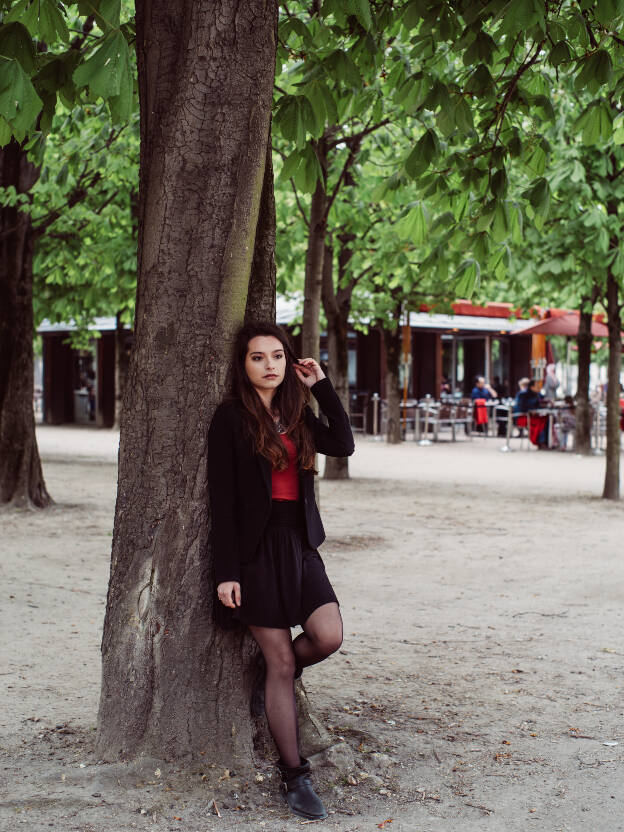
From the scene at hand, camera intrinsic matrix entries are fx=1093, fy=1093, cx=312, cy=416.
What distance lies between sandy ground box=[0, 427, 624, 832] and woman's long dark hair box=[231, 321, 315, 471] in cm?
128

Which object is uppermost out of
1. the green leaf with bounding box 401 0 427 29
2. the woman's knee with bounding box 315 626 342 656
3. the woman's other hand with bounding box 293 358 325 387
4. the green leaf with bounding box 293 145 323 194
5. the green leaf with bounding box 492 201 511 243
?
the green leaf with bounding box 401 0 427 29

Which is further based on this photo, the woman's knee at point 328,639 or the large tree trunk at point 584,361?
the large tree trunk at point 584,361

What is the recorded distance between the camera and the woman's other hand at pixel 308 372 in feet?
14.7

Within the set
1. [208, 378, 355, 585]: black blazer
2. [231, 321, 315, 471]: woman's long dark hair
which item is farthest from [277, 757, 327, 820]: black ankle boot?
[231, 321, 315, 471]: woman's long dark hair

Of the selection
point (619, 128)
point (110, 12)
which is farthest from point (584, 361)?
point (110, 12)

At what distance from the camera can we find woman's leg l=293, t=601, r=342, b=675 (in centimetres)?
411

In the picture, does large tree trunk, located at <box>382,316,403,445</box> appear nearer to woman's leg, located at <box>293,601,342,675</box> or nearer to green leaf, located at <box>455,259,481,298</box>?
green leaf, located at <box>455,259,481,298</box>

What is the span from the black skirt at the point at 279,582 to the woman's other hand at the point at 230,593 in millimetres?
47

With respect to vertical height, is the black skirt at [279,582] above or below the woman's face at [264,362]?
below

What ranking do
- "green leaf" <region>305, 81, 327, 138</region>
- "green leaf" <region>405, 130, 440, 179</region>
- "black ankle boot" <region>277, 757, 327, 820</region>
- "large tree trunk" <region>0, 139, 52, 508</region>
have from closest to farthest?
"black ankle boot" <region>277, 757, 327, 820</region> < "green leaf" <region>305, 81, 327, 138</region> < "green leaf" <region>405, 130, 440, 179</region> < "large tree trunk" <region>0, 139, 52, 508</region>

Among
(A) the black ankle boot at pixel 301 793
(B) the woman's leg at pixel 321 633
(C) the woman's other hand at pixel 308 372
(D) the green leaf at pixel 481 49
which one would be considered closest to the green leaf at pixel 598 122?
(D) the green leaf at pixel 481 49

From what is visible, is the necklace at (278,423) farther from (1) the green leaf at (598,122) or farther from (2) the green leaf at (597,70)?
(1) the green leaf at (598,122)

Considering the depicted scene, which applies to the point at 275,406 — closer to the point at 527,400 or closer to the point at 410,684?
the point at 410,684

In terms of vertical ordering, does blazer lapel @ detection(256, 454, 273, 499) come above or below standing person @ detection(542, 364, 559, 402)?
below
